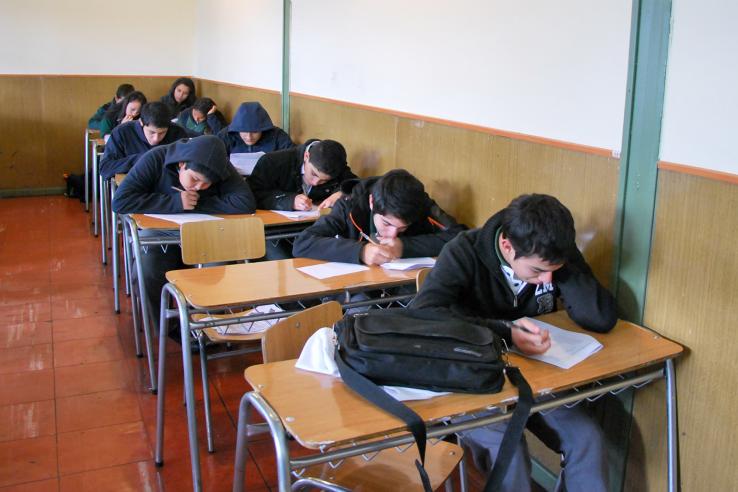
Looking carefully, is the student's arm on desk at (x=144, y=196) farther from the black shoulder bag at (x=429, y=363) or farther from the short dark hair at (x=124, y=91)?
the short dark hair at (x=124, y=91)

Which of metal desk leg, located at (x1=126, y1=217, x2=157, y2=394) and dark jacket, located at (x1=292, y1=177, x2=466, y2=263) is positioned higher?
dark jacket, located at (x1=292, y1=177, x2=466, y2=263)

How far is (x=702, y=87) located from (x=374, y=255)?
4.03 ft

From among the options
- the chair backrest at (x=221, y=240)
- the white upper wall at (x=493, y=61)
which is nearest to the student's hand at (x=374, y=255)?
Result: the chair backrest at (x=221, y=240)

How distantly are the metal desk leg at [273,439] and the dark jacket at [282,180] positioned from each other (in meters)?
2.08

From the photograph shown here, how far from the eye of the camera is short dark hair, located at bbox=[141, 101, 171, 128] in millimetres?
4355

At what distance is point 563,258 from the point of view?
1990 mm

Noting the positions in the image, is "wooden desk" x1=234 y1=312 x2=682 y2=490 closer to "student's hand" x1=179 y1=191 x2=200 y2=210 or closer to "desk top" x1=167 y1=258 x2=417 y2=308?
"desk top" x1=167 y1=258 x2=417 y2=308

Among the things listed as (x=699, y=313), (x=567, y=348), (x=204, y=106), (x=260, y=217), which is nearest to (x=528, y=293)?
(x=567, y=348)

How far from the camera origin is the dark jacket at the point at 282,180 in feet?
12.3

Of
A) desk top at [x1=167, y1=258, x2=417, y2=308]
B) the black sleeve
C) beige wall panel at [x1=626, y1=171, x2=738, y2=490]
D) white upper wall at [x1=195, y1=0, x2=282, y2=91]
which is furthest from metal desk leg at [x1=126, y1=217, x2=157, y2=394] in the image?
white upper wall at [x1=195, y1=0, x2=282, y2=91]

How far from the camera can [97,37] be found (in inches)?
284

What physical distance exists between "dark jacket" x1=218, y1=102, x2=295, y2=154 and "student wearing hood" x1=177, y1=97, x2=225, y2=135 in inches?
49.3

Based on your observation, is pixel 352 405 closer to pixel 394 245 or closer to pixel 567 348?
pixel 567 348

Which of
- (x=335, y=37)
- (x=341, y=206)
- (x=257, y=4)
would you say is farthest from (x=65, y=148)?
(x=341, y=206)
